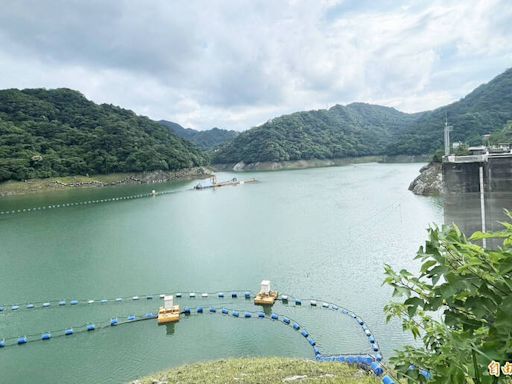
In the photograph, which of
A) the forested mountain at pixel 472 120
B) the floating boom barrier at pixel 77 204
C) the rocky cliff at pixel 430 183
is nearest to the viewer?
the rocky cliff at pixel 430 183

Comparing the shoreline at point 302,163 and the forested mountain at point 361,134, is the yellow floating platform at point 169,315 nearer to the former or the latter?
the forested mountain at point 361,134

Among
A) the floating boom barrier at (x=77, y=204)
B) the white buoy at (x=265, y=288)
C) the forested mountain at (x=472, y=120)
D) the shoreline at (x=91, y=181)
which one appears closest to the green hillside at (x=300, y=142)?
the forested mountain at (x=472, y=120)

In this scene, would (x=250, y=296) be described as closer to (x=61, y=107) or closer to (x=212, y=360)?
(x=212, y=360)

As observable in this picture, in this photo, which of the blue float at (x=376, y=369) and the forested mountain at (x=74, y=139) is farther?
the forested mountain at (x=74, y=139)

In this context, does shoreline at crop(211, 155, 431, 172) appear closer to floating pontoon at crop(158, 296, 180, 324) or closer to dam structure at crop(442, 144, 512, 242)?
dam structure at crop(442, 144, 512, 242)

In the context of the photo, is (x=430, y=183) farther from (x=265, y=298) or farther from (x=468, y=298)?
(x=468, y=298)

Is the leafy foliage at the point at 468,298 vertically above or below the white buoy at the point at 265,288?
above
